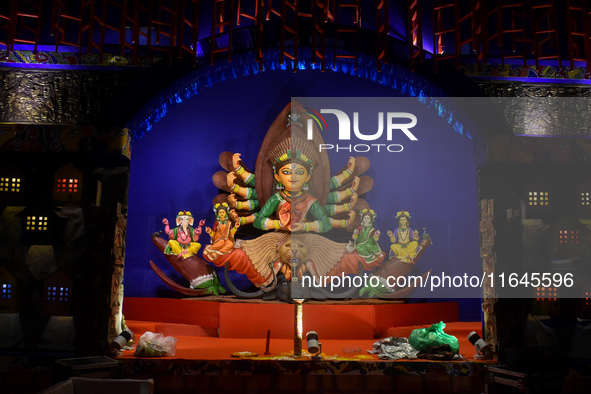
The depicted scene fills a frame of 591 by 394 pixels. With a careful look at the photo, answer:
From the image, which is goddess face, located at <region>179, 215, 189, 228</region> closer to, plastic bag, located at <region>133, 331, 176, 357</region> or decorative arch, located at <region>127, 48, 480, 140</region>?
decorative arch, located at <region>127, 48, 480, 140</region>

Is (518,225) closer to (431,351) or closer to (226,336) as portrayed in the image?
(431,351)

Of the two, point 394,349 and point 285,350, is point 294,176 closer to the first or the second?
point 285,350

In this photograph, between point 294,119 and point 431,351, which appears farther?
point 294,119

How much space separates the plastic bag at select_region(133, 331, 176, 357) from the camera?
4402 mm

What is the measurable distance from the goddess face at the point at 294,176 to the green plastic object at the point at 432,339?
235 cm

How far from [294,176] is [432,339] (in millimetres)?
2567

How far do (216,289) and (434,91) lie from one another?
3.27 metres

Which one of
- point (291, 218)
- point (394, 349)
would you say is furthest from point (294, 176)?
point (394, 349)

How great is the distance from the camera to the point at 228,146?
636 centimetres

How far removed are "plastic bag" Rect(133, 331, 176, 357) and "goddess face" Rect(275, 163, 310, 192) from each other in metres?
2.46

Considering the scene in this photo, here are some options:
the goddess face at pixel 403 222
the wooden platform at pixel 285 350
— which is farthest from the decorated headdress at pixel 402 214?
the wooden platform at pixel 285 350

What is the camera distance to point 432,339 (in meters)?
4.50

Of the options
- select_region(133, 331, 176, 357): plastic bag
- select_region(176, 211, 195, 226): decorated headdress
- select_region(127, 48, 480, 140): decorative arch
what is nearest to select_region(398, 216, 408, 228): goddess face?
select_region(127, 48, 480, 140): decorative arch

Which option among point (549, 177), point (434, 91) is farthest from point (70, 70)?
point (549, 177)
